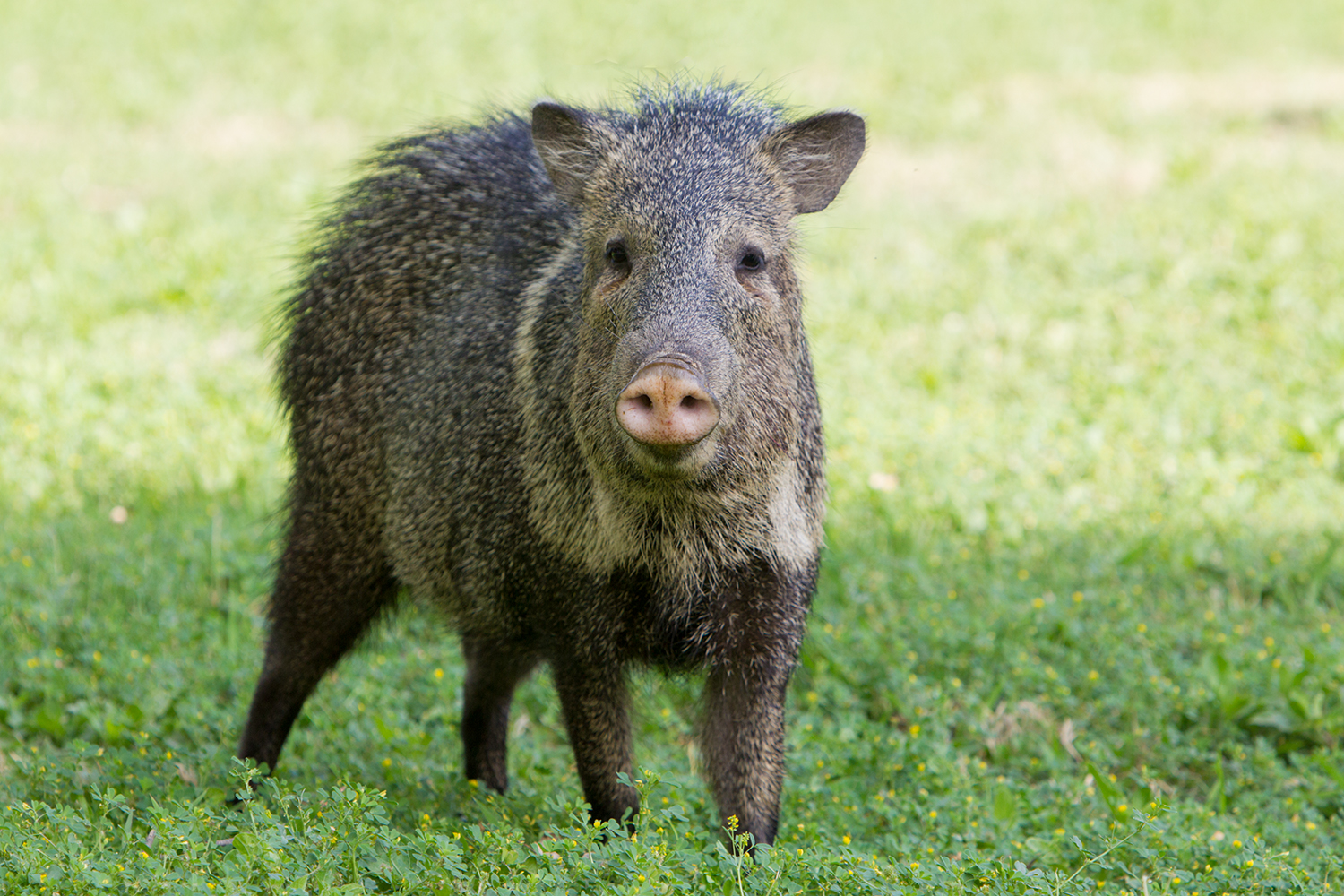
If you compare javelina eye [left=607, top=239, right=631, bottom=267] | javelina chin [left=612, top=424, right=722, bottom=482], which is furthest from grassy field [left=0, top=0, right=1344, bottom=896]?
javelina eye [left=607, top=239, right=631, bottom=267]

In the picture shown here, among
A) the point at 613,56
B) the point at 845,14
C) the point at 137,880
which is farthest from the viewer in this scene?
the point at 845,14

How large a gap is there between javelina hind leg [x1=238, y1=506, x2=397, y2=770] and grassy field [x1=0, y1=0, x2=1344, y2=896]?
0.13 m

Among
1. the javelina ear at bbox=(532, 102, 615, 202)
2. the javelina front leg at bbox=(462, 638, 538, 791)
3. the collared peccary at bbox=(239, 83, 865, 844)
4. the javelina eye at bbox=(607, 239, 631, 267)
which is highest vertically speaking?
the javelina ear at bbox=(532, 102, 615, 202)

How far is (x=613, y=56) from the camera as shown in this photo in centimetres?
1288

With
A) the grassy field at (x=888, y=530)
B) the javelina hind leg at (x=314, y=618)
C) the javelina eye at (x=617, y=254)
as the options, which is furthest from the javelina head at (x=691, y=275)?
the javelina hind leg at (x=314, y=618)

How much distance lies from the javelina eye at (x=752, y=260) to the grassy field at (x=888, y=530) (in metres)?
1.18

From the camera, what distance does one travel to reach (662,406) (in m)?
2.65

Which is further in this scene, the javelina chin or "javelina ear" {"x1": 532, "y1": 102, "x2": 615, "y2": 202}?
"javelina ear" {"x1": 532, "y1": 102, "x2": 615, "y2": 202}

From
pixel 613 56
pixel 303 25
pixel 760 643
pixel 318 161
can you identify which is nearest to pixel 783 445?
pixel 760 643

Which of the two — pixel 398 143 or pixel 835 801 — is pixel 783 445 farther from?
pixel 398 143

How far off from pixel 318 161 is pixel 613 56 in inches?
145

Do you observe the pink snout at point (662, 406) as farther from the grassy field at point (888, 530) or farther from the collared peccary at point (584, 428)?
the grassy field at point (888, 530)

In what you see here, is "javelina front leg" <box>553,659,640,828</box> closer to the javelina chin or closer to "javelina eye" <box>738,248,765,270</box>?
the javelina chin

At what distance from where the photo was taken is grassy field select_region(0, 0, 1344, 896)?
10.5 feet
